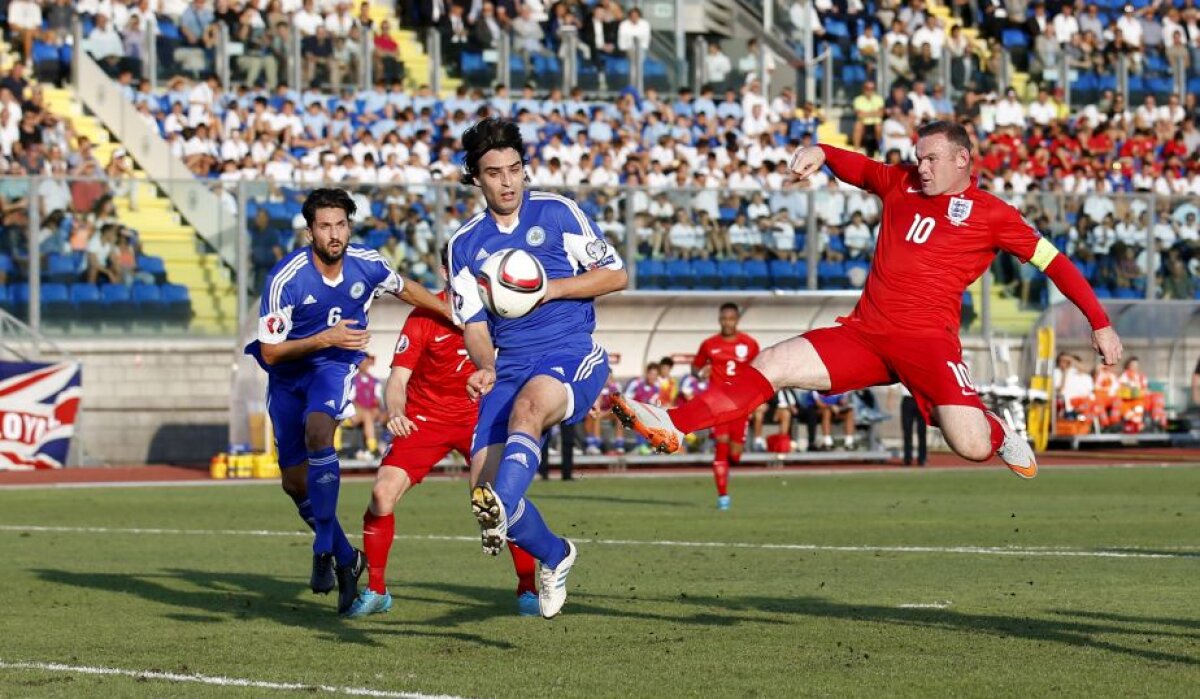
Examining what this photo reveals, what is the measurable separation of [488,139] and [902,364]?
2.39m

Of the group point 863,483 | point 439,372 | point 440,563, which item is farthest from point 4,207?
point 439,372

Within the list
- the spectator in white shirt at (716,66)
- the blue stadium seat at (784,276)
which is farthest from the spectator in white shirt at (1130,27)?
the blue stadium seat at (784,276)

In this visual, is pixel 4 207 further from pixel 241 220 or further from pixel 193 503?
pixel 193 503

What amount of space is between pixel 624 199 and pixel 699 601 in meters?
18.6

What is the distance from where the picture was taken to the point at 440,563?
14375 millimetres

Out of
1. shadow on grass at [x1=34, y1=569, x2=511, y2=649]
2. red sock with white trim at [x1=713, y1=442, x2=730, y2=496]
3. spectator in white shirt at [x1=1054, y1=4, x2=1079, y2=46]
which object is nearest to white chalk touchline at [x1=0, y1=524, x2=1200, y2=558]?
shadow on grass at [x1=34, y1=569, x2=511, y2=649]

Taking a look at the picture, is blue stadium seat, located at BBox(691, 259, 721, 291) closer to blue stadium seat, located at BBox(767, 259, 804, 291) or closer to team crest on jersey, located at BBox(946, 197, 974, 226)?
blue stadium seat, located at BBox(767, 259, 804, 291)

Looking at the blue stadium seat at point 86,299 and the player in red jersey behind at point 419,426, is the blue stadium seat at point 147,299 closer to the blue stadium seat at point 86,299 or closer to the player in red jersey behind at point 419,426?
the blue stadium seat at point 86,299

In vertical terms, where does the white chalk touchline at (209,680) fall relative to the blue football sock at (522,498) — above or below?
below

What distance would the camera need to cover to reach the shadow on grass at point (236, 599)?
409 inches

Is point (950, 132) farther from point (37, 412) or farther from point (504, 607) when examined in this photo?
point (37, 412)

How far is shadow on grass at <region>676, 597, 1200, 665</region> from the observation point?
940cm

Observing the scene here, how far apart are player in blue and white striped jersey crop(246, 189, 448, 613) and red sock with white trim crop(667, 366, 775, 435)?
2.11m

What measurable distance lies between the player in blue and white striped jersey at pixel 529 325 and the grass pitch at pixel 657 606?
0.81 meters
